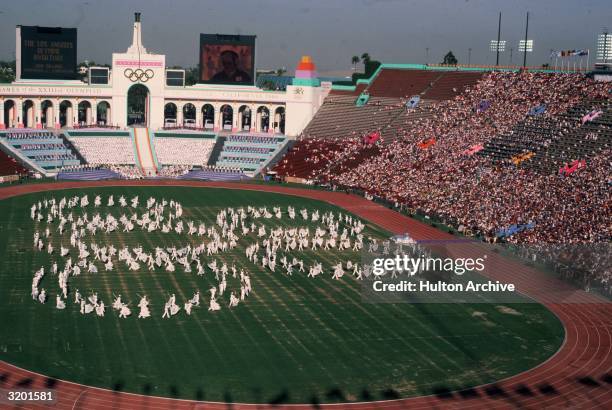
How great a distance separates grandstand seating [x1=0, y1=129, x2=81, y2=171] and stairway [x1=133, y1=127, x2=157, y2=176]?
19.2 ft

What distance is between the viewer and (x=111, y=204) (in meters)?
58.1

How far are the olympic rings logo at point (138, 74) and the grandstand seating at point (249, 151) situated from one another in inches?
414

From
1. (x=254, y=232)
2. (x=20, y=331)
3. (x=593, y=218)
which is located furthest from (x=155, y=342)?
(x=593, y=218)

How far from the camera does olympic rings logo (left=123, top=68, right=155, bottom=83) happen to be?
295ft

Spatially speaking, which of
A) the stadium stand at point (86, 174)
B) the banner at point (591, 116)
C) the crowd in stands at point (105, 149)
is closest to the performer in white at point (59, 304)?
the stadium stand at point (86, 174)

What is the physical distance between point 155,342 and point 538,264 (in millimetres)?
21544

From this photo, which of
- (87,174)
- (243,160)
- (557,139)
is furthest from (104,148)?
(557,139)

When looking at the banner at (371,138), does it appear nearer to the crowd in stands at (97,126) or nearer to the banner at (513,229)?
the crowd in stands at (97,126)

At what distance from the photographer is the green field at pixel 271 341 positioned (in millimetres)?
27250

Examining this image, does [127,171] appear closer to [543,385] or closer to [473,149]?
[473,149]

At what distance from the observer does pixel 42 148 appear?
78.3 m

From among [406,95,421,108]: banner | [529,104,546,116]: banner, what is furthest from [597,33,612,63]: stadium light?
[406,95,421,108]: banner

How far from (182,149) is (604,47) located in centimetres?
3895

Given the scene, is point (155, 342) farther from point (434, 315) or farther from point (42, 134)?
point (42, 134)
